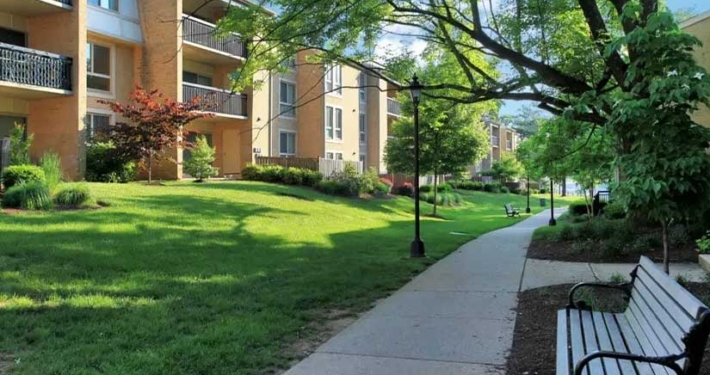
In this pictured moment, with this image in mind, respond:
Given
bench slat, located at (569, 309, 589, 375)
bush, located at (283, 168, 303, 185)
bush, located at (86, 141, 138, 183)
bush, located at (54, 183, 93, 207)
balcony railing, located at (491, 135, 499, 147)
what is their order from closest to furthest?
bench slat, located at (569, 309, 589, 375)
bush, located at (54, 183, 93, 207)
bush, located at (86, 141, 138, 183)
bush, located at (283, 168, 303, 185)
balcony railing, located at (491, 135, 499, 147)

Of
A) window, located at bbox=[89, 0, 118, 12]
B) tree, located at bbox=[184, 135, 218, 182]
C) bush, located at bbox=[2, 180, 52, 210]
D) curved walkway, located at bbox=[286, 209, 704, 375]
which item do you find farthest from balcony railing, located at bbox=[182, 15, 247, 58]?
curved walkway, located at bbox=[286, 209, 704, 375]

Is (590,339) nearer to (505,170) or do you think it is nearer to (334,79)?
(334,79)

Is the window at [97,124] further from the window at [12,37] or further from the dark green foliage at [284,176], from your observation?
the dark green foliage at [284,176]

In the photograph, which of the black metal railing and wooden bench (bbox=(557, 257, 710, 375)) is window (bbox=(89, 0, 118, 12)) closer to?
the black metal railing

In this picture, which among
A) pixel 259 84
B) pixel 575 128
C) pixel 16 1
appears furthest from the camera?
pixel 16 1

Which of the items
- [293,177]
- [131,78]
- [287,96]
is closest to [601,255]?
[293,177]

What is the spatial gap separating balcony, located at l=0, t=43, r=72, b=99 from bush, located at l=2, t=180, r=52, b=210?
6.72m

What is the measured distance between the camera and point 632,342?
178 inches

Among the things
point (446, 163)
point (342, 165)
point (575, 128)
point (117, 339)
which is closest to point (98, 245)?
→ point (117, 339)

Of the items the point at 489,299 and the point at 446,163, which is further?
the point at 446,163

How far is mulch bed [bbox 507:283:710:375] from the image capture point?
16.1ft

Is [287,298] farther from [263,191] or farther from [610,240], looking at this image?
[263,191]

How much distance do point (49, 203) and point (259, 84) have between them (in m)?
6.94

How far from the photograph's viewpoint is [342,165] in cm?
3228
